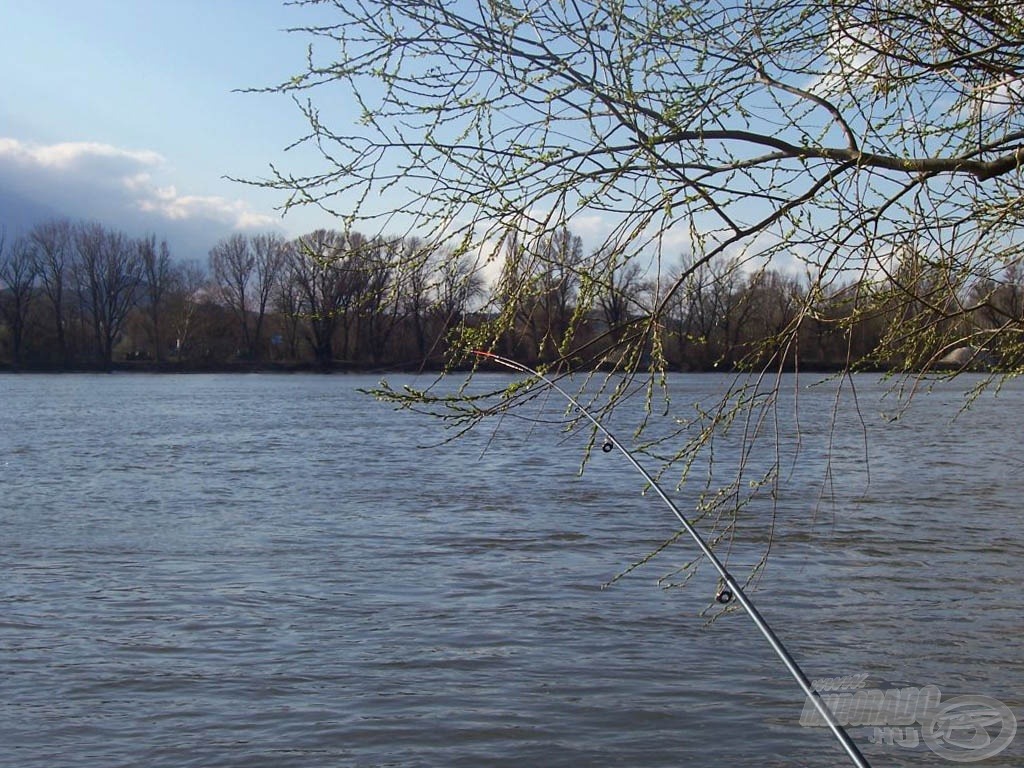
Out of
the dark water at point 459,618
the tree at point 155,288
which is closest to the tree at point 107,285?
the tree at point 155,288

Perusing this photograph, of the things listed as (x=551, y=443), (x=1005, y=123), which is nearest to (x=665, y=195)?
Answer: (x=1005, y=123)

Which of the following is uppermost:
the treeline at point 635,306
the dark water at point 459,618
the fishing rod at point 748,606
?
the treeline at point 635,306

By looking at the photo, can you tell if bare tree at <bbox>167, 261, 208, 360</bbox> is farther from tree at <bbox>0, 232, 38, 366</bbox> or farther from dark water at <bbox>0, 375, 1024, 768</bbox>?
dark water at <bbox>0, 375, 1024, 768</bbox>

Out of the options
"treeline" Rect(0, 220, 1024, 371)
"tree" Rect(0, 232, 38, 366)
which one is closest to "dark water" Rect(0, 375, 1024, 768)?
"treeline" Rect(0, 220, 1024, 371)

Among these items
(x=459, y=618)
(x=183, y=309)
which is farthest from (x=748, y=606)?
(x=183, y=309)

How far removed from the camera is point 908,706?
7641mm

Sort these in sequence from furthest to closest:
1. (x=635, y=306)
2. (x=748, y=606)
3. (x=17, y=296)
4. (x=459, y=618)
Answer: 1. (x=17, y=296)
2. (x=459, y=618)
3. (x=635, y=306)
4. (x=748, y=606)

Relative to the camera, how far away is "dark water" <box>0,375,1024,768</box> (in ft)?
23.3

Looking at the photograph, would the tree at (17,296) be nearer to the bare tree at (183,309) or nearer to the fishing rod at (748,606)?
the bare tree at (183,309)

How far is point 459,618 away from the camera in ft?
31.8

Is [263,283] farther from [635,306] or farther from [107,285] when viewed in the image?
[635,306]

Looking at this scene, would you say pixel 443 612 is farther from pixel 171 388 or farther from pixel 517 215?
pixel 171 388

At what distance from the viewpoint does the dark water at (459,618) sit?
280 inches

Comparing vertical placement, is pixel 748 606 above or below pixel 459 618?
above
